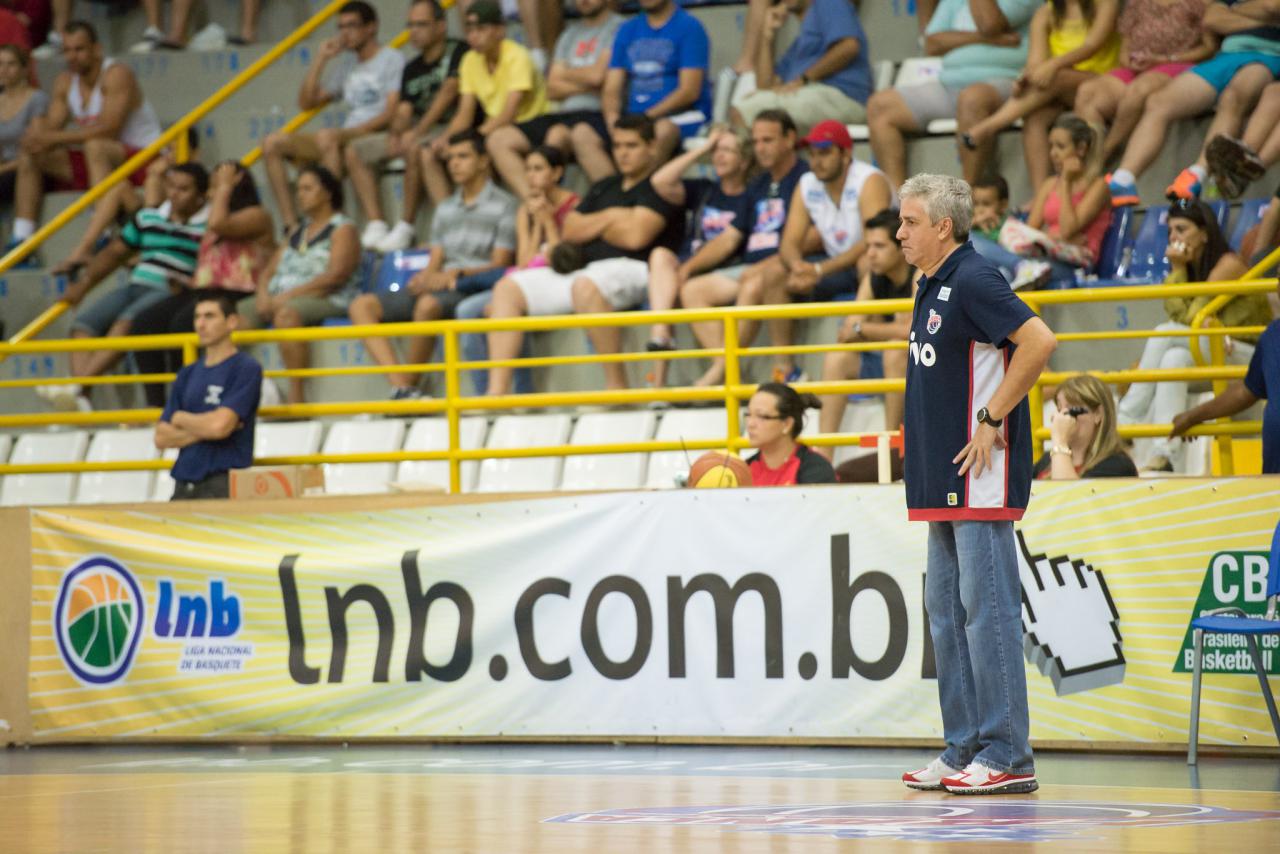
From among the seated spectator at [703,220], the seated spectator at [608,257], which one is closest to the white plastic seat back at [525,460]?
the seated spectator at [608,257]

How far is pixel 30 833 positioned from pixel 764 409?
14.3ft

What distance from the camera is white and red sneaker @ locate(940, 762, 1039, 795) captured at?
19.3 feet

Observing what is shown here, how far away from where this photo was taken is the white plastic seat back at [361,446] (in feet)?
37.3

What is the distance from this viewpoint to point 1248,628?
6.94 m

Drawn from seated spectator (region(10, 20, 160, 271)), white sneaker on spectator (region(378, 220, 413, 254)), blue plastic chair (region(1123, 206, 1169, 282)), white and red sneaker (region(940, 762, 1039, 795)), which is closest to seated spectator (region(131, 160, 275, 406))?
white sneaker on spectator (region(378, 220, 413, 254))

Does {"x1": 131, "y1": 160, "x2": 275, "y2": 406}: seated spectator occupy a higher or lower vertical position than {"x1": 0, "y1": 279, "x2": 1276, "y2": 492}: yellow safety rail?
higher

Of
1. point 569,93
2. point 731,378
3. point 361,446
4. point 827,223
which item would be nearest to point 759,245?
point 827,223

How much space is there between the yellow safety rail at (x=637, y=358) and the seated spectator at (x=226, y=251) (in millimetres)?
2270

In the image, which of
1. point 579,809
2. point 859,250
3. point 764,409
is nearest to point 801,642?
point 764,409

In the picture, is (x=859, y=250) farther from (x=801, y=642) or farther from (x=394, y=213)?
(x=394, y=213)

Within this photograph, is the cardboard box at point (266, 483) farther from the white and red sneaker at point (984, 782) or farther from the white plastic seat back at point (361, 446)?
the white and red sneaker at point (984, 782)

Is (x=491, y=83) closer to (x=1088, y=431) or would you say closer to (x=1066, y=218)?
(x=1066, y=218)

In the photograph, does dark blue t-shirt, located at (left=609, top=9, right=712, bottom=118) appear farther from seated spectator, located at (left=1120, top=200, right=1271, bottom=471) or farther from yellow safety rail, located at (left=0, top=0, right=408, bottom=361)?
seated spectator, located at (left=1120, top=200, right=1271, bottom=471)

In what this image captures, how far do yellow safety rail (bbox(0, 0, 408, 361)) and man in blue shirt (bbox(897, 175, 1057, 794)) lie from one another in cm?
858
